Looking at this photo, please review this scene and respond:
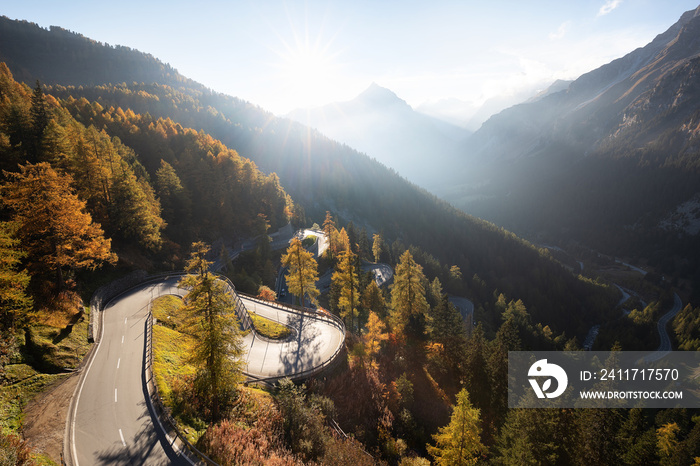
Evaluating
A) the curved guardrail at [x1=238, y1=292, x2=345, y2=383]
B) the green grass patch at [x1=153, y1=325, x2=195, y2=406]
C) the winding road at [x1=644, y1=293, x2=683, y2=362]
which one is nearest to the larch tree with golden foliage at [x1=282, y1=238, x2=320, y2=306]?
the curved guardrail at [x1=238, y1=292, x2=345, y2=383]

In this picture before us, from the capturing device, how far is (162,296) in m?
34.8

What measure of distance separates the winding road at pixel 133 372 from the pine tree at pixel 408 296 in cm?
991

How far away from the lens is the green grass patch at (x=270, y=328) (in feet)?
107

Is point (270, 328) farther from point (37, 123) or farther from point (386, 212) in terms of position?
point (386, 212)

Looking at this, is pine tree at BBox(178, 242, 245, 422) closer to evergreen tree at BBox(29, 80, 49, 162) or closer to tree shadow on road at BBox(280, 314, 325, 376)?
tree shadow on road at BBox(280, 314, 325, 376)

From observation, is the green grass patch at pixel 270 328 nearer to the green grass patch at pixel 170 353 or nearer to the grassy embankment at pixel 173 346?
the grassy embankment at pixel 173 346

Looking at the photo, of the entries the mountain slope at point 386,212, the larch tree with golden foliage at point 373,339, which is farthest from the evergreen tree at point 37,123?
the mountain slope at point 386,212

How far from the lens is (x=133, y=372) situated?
2167 cm

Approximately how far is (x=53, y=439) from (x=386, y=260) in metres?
82.1

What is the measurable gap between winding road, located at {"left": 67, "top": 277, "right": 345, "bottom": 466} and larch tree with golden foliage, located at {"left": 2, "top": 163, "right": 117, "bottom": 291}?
7564 millimetres

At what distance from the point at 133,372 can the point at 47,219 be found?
1570 cm

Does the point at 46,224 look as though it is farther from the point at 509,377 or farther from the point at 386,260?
the point at 386,260

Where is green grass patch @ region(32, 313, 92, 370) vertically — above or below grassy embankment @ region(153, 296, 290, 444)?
above

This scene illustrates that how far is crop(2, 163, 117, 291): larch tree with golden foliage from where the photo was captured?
23719mm
